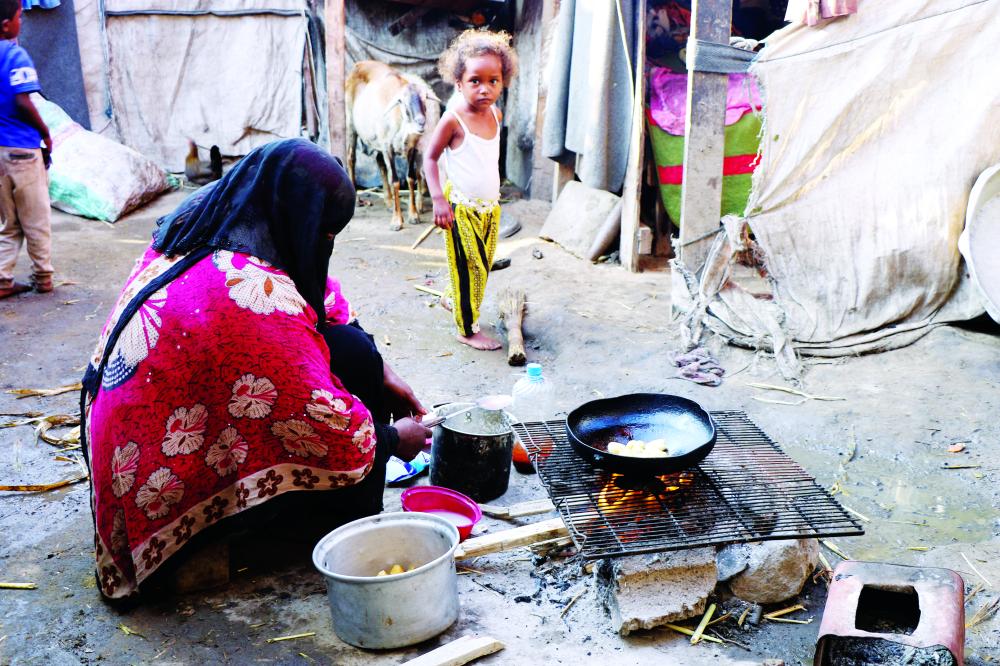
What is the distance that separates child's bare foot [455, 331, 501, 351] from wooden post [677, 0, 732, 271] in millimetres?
1397

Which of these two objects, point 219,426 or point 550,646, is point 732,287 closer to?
point 550,646

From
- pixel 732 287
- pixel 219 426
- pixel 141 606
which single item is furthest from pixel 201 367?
pixel 732 287

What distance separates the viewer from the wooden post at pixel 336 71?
28.1 ft

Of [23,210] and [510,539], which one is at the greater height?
[23,210]

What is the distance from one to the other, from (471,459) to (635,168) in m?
3.88

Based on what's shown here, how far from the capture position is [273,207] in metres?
2.50

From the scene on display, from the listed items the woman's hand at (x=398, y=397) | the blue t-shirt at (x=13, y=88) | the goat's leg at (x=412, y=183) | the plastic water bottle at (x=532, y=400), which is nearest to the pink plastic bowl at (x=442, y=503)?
the woman's hand at (x=398, y=397)

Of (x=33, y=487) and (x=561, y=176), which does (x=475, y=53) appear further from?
(x=561, y=176)

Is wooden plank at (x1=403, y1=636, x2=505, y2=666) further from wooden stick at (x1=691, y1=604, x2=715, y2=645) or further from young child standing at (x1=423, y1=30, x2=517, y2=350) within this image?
young child standing at (x1=423, y1=30, x2=517, y2=350)

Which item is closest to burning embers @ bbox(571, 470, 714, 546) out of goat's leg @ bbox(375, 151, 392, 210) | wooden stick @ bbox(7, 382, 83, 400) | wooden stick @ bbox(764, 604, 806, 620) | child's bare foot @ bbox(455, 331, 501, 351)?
wooden stick @ bbox(764, 604, 806, 620)

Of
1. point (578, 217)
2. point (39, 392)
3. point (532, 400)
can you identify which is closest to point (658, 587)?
point (532, 400)

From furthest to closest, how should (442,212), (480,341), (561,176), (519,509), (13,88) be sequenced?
(561,176) < (13,88) < (480,341) < (442,212) < (519,509)

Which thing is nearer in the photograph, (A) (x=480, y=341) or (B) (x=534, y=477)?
(B) (x=534, y=477)

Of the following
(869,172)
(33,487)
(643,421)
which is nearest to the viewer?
(643,421)
